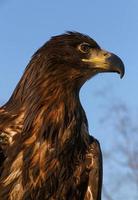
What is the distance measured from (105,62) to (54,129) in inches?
44.5

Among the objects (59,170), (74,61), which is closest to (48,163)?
(59,170)

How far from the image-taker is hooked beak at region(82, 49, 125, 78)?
347 inches

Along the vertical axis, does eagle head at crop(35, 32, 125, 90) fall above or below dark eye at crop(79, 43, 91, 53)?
below

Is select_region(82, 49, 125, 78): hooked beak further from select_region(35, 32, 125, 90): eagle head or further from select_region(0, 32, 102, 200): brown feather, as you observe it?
select_region(0, 32, 102, 200): brown feather

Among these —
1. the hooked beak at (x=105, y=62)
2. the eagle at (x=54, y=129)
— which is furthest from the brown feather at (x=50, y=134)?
the hooked beak at (x=105, y=62)

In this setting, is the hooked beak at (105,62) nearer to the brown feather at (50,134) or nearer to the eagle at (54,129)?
the eagle at (54,129)

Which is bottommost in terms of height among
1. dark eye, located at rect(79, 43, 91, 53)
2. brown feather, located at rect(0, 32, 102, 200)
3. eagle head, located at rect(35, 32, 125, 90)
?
brown feather, located at rect(0, 32, 102, 200)

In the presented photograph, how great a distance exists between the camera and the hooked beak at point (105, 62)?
8.81 meters

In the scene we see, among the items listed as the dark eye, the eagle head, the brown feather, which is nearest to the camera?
the brown feather

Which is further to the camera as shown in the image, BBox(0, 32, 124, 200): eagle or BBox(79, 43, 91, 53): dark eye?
BBox(79, 43, 91, 53): dark eye

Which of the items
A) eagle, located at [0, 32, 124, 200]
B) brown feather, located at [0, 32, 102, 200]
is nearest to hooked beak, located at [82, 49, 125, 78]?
eagle, located at [0, 32, 124, 200]

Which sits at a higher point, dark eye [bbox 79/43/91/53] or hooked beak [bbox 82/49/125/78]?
dark eye [bbox 79/43/91/53]

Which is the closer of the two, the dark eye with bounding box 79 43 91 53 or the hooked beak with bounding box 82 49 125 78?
the hooked beak with bounding box 82 49 125 78

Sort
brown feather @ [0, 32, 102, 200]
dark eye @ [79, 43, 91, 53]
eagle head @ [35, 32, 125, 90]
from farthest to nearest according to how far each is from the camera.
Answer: dark eye @ [79, 43, 91, 53], eagle head @ [35, 32, 125, 90], brown feather @ [0, 32, 102, 200]
